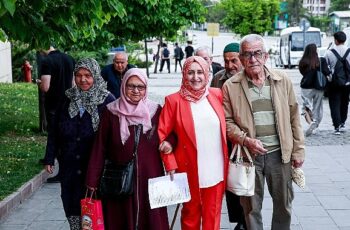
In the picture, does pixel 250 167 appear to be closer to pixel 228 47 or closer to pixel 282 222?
pixel 282 222

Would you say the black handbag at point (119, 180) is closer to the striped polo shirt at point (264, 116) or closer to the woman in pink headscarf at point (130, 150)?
the woman in pink headscarf at point (130, 150)

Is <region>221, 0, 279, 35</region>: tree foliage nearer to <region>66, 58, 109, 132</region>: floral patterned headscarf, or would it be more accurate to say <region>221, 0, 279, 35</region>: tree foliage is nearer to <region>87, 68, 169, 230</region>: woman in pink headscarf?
<region>66, 58, 109, 132</region>: floral patterned headscarf

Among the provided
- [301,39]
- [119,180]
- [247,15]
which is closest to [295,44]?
[301,39]

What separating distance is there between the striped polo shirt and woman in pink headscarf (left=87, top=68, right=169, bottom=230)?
2.63 ft

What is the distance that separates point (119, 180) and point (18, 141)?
6.77m

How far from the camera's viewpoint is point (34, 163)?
9.14 m

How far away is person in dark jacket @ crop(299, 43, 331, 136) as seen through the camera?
1149cm

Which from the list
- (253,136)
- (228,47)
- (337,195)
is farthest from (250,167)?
(337,195)

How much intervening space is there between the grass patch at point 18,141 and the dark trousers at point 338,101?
569 centimetres

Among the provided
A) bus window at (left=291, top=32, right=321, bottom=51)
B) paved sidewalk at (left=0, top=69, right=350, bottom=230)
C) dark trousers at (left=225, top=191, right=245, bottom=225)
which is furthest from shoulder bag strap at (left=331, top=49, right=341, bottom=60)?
bus window at (left=291, top=32, right=321, bottom=51)

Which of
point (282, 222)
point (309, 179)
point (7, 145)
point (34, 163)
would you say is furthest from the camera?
point (7, 145)

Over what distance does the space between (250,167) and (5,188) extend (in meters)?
3.84

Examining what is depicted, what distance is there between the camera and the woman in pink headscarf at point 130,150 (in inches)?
187

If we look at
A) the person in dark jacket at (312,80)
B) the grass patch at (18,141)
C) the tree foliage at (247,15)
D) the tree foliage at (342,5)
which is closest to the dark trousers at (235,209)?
the grass patch at (18,141)
